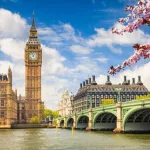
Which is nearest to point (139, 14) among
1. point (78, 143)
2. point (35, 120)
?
point (78, 143)

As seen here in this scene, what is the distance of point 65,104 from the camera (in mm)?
185500

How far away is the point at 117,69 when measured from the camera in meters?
7.59

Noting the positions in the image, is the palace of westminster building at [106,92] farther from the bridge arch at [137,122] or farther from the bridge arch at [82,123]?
the bridge arch at [137,122]

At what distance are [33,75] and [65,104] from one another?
48.6 m

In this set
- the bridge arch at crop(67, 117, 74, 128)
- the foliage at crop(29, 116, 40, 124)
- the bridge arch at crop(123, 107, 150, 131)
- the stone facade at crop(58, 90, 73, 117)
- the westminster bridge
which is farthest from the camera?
the stone facade at crop(58, 90, 73, 117)

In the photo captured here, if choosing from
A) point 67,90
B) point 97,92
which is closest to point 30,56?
point 97,92

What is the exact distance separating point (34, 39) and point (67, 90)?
51.4 metres

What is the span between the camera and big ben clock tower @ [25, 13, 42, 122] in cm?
13662

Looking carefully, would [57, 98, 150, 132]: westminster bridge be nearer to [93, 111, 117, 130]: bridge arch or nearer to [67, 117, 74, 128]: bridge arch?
[93, 111, 117, 130]: bridge arch

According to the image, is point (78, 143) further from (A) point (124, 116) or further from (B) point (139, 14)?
(B) point (139, 14)

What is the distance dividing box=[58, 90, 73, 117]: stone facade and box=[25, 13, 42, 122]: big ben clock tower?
36859mm

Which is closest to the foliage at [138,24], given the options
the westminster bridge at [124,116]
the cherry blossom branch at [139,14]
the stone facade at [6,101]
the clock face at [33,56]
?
the cherry blossom branch at [139,14]

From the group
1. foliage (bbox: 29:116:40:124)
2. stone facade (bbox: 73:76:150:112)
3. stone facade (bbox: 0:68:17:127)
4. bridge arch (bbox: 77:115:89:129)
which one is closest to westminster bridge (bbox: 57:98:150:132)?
bridge arch (bbox: 77:115:89:129)

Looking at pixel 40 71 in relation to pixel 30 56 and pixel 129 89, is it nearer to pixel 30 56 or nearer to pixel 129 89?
pixel 30 56
